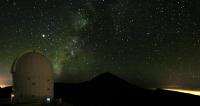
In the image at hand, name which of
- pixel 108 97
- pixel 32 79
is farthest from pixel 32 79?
pixel 108 97

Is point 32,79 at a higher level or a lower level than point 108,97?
higher

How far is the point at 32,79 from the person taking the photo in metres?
29.5

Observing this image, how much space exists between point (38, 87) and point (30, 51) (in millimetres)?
4447

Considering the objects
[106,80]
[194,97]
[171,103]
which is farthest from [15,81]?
[106,80]

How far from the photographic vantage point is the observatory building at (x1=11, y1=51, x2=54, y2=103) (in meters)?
29.5

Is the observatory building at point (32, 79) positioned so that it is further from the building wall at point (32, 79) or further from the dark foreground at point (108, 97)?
the dark foreground at point (108, 97)

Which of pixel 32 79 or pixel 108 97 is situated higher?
pixel 32 79

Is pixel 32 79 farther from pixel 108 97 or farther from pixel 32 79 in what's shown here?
pixel 108 97

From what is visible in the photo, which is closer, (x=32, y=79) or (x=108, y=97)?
(x=32, y=79)

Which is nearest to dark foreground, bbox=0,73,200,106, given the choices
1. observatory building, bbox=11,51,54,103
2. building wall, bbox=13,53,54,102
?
observatory building, bbox=11,51,54,103

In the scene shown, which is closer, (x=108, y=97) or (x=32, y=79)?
(x=32, y=79)

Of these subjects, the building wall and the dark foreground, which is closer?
the building wall

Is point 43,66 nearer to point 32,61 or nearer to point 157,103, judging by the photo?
point 32,61

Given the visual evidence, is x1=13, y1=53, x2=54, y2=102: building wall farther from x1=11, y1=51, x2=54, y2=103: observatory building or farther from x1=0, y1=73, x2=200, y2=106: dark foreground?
x1=0, y1=73, x2=200, y2=106: dark foreground
